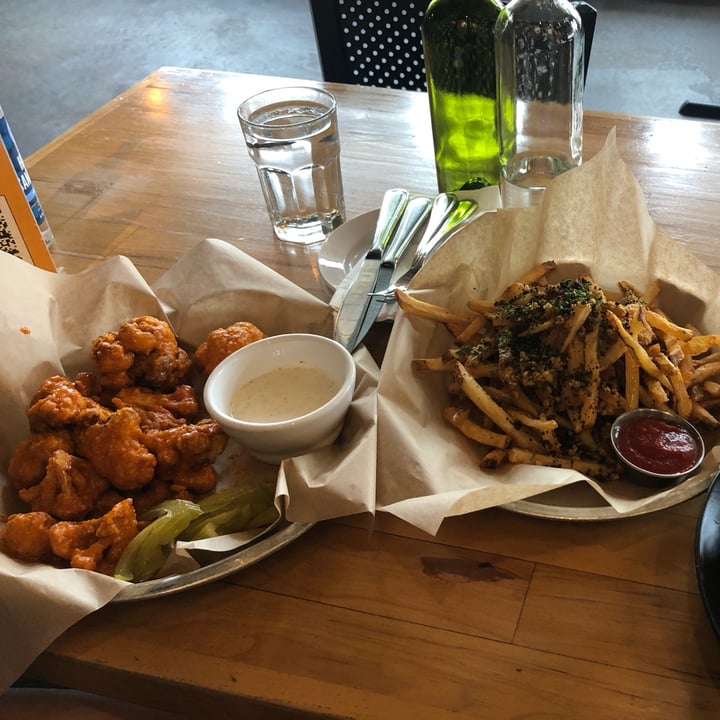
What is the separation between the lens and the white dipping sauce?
122cm

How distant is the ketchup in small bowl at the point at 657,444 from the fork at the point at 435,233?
509mm

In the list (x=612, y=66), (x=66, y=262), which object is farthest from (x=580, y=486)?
(x=612, y=66)

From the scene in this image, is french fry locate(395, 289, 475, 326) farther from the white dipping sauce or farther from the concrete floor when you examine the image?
the concrete floor

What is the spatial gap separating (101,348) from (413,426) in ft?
1.80

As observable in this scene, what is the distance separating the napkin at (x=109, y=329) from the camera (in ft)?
3.20

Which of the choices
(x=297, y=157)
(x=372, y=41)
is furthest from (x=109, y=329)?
(x=372, y=41)

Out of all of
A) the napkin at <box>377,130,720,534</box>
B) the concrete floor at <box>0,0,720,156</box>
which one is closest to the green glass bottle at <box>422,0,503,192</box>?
the napkin at <box>377,130,720,534</box>

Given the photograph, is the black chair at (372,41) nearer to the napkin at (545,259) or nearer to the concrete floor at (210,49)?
the napkin at (545,259)

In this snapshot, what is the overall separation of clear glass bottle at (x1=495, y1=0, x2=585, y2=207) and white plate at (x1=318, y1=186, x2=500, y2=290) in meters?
0.08

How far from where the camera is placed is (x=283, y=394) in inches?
49.5

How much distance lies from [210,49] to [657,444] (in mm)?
6010

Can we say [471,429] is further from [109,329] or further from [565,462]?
[109,329]

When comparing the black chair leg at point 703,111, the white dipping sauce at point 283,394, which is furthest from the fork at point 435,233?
the black chair leg at point 703,111

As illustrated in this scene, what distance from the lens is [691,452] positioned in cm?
109
